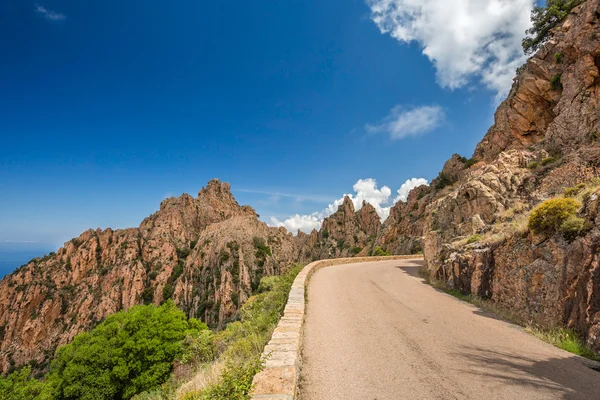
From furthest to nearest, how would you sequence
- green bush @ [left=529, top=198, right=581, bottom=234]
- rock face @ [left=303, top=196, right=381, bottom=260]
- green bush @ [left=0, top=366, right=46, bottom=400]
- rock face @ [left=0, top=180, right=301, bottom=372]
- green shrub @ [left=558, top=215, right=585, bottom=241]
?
rock face @ [left=303, top=196, right=381, bottom=260] → rock face @ [left=0, top=180, right=301, bottom=372] → green bush @ [left=0, top=366, right=46, bottom=400] → green bush @ [left=529, top=198, right=581, bottom=234] → green shrub @ [left=558, top=215, right=585, bottom=241]

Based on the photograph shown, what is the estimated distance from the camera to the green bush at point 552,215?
7117 millimetres

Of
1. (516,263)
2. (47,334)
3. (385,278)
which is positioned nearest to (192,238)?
(47,334)

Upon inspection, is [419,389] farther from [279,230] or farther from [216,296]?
[279,230]

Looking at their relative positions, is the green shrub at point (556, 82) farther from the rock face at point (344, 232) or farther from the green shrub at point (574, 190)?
the rock face at point (344, 232)

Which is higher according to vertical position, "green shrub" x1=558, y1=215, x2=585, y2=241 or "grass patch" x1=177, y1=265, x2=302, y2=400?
"green shrub" x1=558, y1=215, x2=585, y2=241

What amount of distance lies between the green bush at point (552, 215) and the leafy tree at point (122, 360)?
2553 centimetres

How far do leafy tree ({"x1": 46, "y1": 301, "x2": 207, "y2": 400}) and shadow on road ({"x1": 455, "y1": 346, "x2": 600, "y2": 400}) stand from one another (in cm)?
A: 2415

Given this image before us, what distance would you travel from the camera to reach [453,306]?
8.68m

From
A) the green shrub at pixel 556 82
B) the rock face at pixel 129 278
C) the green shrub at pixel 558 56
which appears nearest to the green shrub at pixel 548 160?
the green shrub at pixel 558 56

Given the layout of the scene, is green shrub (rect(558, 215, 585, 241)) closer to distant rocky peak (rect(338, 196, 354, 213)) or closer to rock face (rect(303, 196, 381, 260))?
rock face (rect(303, 196, 381, 260))

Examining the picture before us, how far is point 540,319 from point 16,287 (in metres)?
107

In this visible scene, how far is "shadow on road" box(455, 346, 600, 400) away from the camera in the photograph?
3.73 meters

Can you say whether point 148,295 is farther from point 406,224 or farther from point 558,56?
point 558,56

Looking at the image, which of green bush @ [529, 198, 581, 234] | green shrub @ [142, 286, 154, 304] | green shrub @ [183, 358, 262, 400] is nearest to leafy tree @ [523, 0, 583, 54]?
green bush @ [529, 198, 581, 234]
